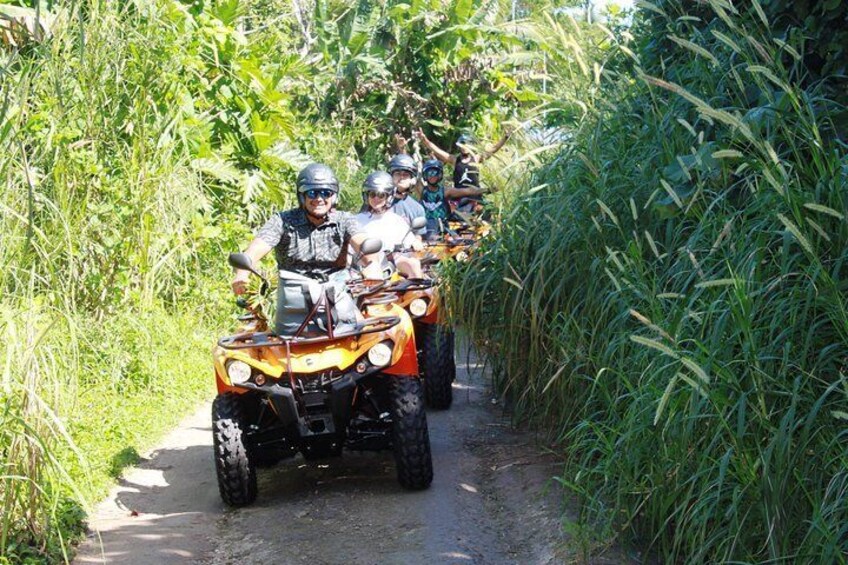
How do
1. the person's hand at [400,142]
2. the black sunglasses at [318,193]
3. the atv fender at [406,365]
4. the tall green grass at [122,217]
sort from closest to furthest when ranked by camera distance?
the atv fender at [406,365] < the black sunglasses at [318,193] < the tall green grass at [122,217] < the person's hand at [400,142]

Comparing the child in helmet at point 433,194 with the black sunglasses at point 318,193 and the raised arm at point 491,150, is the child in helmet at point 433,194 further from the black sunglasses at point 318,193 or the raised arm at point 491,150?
the black sunglasses at point 318,193

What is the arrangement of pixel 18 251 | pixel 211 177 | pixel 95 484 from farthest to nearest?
pixel 211 177, pixel 95 484, pixel 18 251

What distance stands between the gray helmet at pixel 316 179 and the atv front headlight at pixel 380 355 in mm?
1394

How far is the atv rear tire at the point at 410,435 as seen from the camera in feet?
24.0

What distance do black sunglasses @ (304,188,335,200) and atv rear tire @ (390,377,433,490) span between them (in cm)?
156

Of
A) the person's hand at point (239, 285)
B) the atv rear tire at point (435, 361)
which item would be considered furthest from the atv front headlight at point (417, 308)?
the person's hand at point (239, 285)

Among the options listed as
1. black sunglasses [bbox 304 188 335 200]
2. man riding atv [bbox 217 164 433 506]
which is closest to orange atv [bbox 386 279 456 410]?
black sunglasses [bbox 304 188 335 200]

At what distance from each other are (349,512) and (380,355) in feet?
3.10

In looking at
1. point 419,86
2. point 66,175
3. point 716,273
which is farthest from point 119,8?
point 419,86

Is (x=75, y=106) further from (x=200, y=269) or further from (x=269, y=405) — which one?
(x=269, y=405)

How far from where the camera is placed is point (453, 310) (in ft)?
27.3

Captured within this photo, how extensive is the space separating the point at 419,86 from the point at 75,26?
39.0ft

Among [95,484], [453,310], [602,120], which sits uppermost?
[602,120]

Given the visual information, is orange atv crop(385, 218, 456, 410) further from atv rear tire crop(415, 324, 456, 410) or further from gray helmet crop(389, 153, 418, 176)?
gray helmet crop(389, 153, 418, 176)
